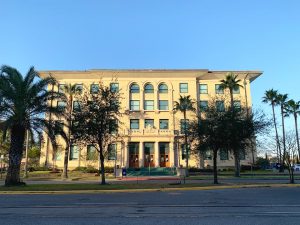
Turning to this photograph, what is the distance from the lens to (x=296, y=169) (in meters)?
60.3

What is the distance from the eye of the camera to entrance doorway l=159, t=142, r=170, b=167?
5869 cm

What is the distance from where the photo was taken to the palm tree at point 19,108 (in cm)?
2608

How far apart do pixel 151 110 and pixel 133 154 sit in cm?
911

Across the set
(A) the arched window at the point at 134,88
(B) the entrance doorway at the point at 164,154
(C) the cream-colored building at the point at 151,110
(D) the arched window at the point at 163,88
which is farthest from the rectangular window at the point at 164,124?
(A) the arched window at the point at 134,88

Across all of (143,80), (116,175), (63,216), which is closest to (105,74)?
(143,80)

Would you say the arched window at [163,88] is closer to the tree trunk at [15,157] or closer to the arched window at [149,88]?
A: the arched window at [149,88]

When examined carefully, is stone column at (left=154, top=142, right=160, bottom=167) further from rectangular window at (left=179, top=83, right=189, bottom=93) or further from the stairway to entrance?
rectangular window at (left=179, top=83, right=189, bottom=93)

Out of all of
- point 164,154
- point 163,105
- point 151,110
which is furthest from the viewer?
point 163,105

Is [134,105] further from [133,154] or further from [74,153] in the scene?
[74,153]

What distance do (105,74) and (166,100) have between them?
1256 centimetres

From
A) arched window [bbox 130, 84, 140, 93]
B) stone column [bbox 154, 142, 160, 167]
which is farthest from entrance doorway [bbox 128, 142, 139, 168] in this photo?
arched window [bbox 130, 84, 140, 93]

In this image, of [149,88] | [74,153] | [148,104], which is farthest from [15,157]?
[149,88]

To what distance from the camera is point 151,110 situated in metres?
62.4

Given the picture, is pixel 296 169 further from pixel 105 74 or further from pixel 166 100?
pixel 105 74
